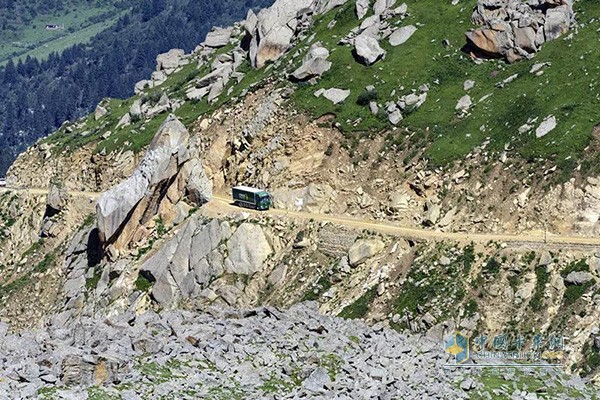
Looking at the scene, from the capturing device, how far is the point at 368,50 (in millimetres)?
148125

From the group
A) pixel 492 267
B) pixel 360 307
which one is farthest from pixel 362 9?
pixel 492 267

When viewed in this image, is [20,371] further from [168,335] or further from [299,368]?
[299,368]

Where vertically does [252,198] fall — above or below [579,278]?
below

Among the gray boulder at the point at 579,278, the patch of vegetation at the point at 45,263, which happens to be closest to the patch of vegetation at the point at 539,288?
the gray boulder at the point at 579,278

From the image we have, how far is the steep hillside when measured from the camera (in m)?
108

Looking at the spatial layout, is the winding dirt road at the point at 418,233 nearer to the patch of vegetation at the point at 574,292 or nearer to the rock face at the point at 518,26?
the patch of vegetation at the point at 574,292

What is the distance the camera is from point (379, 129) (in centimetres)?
13762

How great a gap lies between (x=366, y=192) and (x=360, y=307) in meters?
21.3

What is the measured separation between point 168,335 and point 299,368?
32.0 feet

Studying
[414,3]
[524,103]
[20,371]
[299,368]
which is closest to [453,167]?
[524,103]

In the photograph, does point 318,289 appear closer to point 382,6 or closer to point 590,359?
point 590,359

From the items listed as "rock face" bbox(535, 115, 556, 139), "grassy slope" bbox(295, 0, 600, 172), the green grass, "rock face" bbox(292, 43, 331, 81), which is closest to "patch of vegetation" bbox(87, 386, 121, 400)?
the green grass

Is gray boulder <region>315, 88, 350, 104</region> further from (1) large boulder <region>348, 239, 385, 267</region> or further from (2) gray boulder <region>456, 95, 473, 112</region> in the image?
(1) large boulder <region>348, 239, 385, 267</region>

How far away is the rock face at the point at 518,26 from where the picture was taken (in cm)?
14062
